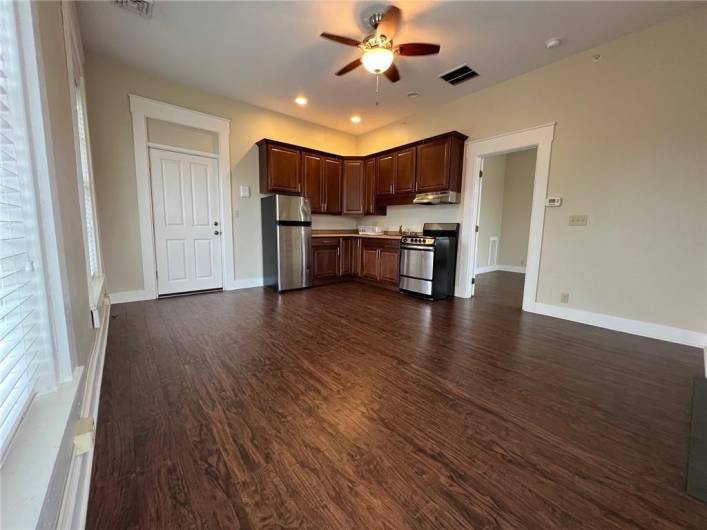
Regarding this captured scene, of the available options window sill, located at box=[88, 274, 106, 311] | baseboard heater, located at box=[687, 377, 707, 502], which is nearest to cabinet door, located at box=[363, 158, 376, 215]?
window sill, located at box=[88, 274, 106, 311]

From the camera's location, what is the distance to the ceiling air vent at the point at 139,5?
2.40 m

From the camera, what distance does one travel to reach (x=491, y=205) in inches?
257

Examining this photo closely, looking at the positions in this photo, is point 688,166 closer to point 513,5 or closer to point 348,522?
point 513,5

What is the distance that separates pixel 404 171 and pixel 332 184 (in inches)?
54.9

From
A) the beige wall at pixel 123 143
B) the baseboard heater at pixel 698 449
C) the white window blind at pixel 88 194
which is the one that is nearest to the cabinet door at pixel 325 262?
the beige wall at pixel 123 143

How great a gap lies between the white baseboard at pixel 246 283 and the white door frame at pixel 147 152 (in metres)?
1.06

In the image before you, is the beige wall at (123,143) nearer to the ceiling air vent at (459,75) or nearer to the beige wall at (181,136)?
the beige wall at (181,136)

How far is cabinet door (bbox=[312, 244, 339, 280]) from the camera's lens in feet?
16.0

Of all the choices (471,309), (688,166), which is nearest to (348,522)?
(471,309)

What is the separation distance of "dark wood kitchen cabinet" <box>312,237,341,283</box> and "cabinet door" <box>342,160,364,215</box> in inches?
30.9

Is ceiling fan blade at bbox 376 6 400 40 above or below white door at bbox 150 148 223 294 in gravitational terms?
above

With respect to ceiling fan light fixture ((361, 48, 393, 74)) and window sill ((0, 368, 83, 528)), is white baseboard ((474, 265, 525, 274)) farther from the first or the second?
window sill ((0, 368, 83, 528))

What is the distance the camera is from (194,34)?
282 cm

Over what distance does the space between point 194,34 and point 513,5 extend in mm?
3033
